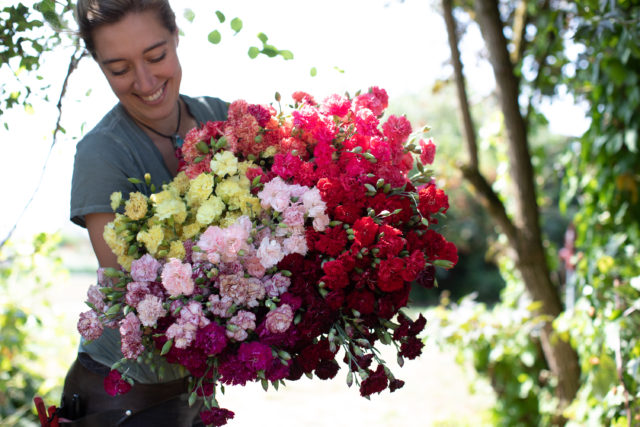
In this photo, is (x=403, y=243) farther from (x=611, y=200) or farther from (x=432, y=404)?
(x=432, y=404)

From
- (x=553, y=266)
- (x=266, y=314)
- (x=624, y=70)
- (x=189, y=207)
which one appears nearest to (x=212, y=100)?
(x=189, y=207)

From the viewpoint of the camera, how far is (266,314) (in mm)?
1481

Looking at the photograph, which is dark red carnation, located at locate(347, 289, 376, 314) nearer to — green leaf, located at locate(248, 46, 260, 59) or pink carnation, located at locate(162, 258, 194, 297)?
pink carnation, located at locate(162, 258, 194, 297)

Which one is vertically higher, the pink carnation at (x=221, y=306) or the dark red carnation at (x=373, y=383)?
the pink carnation at (x=221, y=306)

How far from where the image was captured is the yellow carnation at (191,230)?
1.61 metres

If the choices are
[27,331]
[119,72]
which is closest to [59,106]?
A: [119,72]

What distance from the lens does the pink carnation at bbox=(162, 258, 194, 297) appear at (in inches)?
57.7

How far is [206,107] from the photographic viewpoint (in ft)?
7.29

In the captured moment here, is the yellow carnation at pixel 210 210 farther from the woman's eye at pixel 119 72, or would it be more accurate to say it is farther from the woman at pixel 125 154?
the woman's eye at pixel 119 72

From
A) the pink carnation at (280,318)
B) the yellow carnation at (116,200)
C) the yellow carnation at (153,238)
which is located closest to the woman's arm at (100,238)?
the yellow carnation at (116,200)

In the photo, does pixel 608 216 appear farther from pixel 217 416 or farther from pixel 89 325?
pixel 89 325

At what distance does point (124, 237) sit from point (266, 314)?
17.5 inches

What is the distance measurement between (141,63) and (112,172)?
338 millimetres

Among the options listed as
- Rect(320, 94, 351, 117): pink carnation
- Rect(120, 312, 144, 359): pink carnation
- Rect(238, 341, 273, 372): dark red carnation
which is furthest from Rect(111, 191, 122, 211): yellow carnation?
Rect(320, 94, 351, 117): pink carnation
